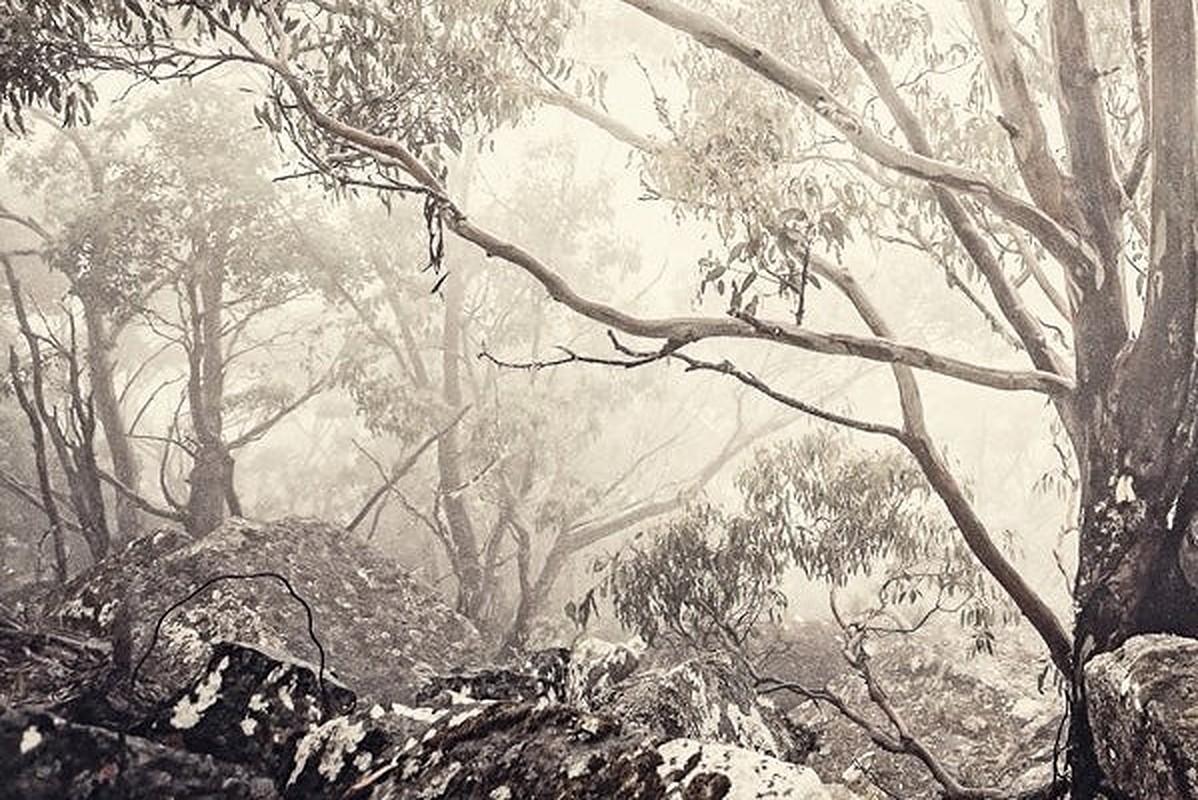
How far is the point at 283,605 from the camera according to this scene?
6.34 meters

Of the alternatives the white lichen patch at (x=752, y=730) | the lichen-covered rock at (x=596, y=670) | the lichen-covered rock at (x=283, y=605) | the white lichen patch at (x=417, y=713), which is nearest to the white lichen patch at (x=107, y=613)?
the lichen-covered rock at (x=283, y=605)

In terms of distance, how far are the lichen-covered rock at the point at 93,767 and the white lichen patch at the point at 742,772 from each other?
3.06ft

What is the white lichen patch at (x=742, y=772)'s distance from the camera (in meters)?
1.74

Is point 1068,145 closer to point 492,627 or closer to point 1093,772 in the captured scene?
point 1093,772

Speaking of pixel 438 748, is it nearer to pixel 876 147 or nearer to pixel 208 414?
pixel 876 147

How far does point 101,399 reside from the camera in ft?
44.3

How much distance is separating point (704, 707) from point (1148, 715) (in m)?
1.64

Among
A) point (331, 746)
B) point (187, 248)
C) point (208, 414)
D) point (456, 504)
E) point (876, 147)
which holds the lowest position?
point (331, 746)

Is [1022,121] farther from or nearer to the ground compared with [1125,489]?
farther from the ground

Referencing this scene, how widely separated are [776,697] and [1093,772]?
8.41 metres

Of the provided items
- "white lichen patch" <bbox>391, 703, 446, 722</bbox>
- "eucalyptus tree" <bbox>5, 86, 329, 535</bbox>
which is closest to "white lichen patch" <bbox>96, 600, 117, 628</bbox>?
"white lichen patch" <bbox>391, 703, 446, 722</bbox>

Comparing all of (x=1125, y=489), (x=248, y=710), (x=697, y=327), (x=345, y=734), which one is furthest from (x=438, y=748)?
(x=1125, y=489)

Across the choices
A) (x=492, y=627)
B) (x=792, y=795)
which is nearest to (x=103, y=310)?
(x=492, y=627)

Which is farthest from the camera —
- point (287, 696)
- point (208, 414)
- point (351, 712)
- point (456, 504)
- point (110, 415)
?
point (456, 504)
